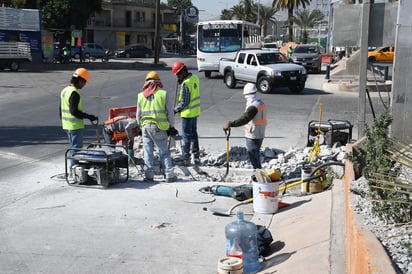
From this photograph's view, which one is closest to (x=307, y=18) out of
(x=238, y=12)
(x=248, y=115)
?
(x=238, y=12)

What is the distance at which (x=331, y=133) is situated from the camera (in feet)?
36.5

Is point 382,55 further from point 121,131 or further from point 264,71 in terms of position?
point 121,131

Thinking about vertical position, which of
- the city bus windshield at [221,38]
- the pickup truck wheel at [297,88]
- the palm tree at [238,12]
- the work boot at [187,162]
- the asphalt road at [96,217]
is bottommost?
the asphalt road at [96,217]

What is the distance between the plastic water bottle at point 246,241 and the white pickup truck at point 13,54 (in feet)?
109

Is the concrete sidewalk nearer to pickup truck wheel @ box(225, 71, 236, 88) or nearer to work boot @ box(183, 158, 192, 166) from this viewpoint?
work boot @ box(183, 158, 192, 166)

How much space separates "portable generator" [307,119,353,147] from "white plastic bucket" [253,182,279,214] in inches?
151

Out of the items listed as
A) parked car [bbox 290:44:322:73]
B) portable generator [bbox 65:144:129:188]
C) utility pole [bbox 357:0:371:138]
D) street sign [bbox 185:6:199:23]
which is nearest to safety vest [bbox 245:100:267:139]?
utility pole [bbox 357:0:371:138]

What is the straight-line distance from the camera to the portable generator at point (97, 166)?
29.4 feet

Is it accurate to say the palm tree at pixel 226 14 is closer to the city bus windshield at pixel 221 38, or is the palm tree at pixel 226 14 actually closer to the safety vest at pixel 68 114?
the city bus windshield at pixel 221 38

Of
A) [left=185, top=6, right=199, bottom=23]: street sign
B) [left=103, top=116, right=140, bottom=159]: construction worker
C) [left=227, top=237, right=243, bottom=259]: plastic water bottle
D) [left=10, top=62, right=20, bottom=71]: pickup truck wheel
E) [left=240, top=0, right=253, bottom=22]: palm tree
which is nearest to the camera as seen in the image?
[left=227, top=237, right=243, bottom=259]: plastic water bottle

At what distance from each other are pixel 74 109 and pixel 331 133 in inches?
196

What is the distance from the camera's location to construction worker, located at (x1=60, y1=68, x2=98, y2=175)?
30.7ft

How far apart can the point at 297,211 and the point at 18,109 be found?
13856mm

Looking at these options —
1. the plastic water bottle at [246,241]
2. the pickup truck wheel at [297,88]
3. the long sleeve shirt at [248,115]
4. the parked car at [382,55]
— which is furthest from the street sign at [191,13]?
the plastic water bottle at [246,241]
